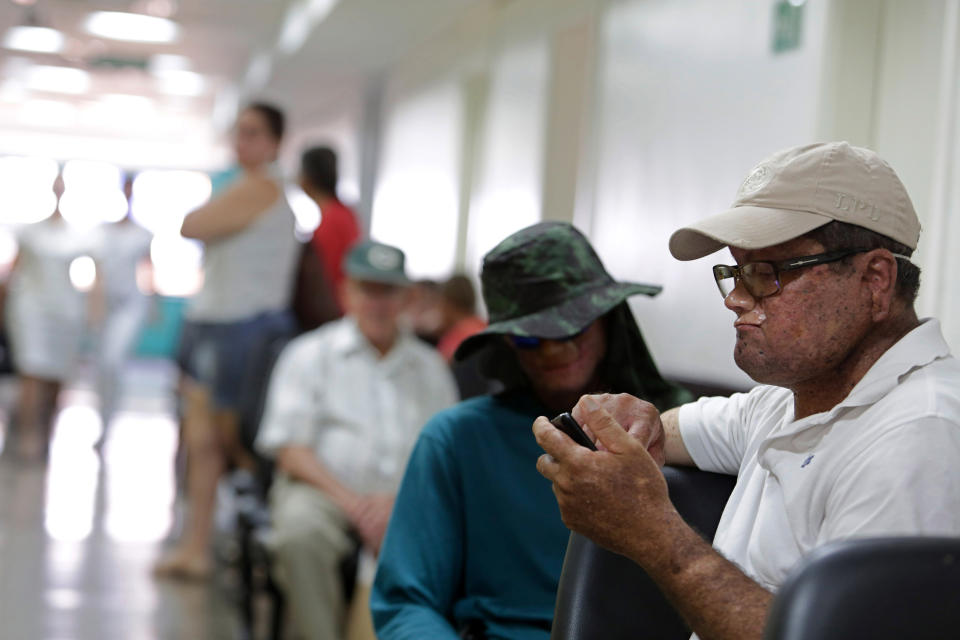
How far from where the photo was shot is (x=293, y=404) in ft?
12.1

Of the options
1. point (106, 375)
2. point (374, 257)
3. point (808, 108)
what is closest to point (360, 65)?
point (106, 375)

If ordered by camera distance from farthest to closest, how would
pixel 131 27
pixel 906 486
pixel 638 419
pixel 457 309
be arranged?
1. pixel 131 27
2. pixel 457 309
3. pixel 638 419
4. pixel 906 486

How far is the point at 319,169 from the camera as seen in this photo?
5375mm

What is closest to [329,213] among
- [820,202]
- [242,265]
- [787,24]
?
[242,265]

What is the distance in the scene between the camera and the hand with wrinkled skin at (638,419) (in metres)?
1.44

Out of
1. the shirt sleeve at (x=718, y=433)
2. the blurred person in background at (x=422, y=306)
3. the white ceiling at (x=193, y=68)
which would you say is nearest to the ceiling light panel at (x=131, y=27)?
the white ceiling at (x=193, y=68)

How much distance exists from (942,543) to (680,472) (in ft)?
1.79

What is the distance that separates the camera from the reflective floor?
4297 mm

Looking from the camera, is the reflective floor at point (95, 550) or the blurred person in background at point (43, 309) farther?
the blurred person in background at point (43, 309)

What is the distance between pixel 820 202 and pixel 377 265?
8.70ft

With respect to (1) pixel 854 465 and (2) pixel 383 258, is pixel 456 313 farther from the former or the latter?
(1) pixel 854 465

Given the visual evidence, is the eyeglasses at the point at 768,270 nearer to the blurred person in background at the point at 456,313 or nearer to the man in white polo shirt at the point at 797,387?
the man in white polo shirt at the point at 797,387

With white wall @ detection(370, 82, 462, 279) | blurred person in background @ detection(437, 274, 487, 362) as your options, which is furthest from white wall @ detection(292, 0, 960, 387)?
blurred person in background @ detection(437, 274, 487, 362)

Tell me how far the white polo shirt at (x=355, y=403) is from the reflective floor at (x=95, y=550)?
1.06m
